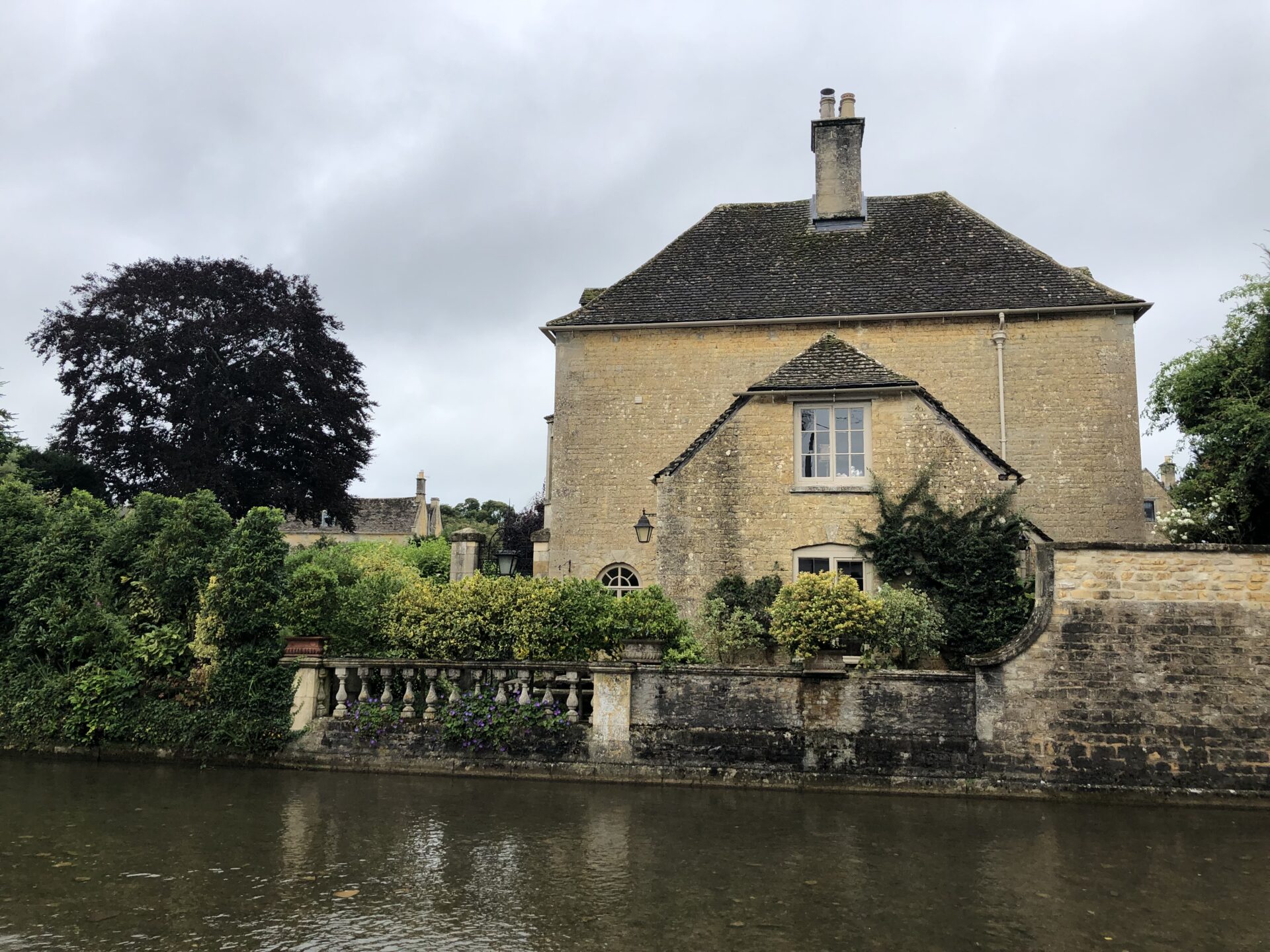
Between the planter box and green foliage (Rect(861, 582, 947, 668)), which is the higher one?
green foliage (Rect(861, 582, 947, 668))

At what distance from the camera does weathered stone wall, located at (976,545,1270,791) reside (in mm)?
11031

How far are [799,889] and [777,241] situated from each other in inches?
743

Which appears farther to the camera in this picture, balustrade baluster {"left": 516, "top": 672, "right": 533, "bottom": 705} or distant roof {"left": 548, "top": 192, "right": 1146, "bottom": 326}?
distant roof {"left": 548, "top": 192, "right": 1146, "bottom": 326}

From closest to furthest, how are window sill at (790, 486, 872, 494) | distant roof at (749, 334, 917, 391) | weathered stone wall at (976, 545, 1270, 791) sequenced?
weathered stone wall at (976, 545, 1270, 791) < window sill at (790, 486, 872, 494) < distant roof at (749, 334, 917, 391)

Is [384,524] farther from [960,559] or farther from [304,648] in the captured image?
[960,559]

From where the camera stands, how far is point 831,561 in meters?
15.4

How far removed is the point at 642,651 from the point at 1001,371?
12486 millimetres

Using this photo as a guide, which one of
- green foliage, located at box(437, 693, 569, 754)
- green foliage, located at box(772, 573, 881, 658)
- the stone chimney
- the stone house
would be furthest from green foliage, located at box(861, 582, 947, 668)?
the stone chimney

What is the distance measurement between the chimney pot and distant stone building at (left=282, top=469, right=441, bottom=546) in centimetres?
3959

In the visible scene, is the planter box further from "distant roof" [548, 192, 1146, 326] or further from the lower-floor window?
"distant roof" [548, 192, 1146, 326]

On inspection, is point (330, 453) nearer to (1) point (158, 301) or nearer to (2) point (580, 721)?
(1) point (158, 301)

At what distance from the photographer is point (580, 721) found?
12.3 metres

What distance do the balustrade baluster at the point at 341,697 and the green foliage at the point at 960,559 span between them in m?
8.39

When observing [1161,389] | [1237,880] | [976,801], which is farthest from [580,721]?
[1161,389]
